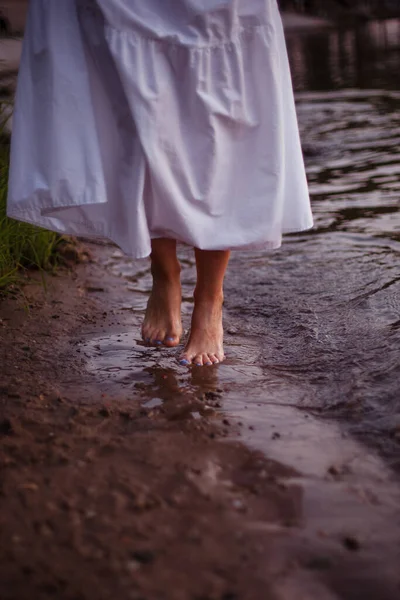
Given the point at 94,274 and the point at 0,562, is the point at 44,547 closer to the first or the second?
the point at 0,562

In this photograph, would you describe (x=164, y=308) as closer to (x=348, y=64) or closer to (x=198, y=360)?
(x=198, y=360)

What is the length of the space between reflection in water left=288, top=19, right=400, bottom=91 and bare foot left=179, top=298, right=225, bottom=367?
22.4 feet

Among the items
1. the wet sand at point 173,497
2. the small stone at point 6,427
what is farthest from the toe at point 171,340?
the small stone at point 6,427

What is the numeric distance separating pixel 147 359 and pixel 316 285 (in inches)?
35.4

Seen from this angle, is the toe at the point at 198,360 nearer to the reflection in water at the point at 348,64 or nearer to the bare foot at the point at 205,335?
the bare foot at the point at 205,335

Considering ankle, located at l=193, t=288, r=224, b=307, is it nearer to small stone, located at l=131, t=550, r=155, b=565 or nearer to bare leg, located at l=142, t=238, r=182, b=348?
bare leg, located at l=142, t=238, r=182, b=348

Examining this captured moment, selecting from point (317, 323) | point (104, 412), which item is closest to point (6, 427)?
point (104, 412)

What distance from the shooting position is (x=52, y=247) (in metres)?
3.32

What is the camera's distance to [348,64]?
1233 centimetres

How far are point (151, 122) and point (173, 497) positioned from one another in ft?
3.27

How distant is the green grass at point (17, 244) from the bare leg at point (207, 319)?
0.70 metres

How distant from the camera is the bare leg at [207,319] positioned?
2305 mm

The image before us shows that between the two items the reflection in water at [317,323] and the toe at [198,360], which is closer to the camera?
the reflection in water at [317,323]

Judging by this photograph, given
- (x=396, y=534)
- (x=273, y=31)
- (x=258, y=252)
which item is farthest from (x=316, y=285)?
(x=396, y=534)
